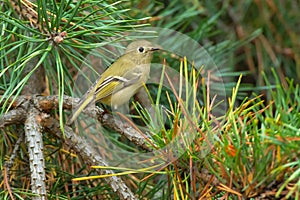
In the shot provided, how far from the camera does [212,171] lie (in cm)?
80

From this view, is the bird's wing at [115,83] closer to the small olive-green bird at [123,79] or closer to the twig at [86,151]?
the small olive-green bird at [123,79]

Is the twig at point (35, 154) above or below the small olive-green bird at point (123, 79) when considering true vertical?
below

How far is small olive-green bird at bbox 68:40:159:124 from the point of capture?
3.60 feet

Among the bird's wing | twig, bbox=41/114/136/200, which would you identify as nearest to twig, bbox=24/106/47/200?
twig, bbox=41/114/136/200

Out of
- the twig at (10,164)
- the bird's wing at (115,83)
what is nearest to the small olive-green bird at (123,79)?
the bird's wing at (115,83)

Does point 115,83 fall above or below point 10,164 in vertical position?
above

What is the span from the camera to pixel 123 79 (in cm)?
114

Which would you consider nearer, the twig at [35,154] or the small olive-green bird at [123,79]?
the twig at [35,154]

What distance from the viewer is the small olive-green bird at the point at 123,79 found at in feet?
3.60

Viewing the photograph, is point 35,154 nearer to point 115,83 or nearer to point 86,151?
point 86,151

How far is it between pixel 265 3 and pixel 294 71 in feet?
0.83

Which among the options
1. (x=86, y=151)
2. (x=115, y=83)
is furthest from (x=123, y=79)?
(x=86, y=151)

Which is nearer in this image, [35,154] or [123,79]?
[35,154]

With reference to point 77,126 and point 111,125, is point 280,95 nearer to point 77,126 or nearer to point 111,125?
point 111,125
